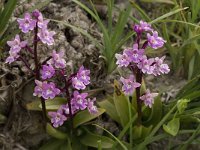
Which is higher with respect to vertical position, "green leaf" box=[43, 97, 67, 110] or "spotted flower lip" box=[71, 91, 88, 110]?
"spotted flower lip" box=[71, 91, 88, 110]

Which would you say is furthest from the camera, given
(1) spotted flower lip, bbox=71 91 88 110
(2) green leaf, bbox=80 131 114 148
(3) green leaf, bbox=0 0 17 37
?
(3) green leaf, bbox=0 0 17 37

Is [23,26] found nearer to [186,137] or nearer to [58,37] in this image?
[58,37]

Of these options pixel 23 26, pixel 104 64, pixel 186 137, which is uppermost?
pixel 23 26

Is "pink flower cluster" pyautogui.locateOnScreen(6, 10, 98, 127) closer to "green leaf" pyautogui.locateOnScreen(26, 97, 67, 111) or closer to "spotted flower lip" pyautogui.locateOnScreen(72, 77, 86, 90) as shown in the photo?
"spotted flower lip" pyautogui.locateOnScreen(72, 77, 86, 90)

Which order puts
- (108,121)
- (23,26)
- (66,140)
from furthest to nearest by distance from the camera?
(108,121) → (66,140) → (23,26)

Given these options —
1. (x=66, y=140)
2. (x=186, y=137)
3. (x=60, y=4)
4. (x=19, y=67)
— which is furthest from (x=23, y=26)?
(x=186, y=137)

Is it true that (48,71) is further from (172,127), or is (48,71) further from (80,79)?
(172,127)

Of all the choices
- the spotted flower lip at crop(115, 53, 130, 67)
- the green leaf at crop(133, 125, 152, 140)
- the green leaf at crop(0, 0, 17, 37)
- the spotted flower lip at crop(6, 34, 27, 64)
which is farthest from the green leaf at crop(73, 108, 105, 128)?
the green leaf at crop(0, 0, 17, 37)
